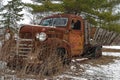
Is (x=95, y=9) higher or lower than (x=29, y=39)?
lower

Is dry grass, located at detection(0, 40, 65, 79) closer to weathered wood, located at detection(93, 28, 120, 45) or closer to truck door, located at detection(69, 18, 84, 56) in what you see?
truck door, located at detection(69, 18, 84, 56)

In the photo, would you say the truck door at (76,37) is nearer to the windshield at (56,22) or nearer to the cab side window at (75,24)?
the cab side window at (75,24)

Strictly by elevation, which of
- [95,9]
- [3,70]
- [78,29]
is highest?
[3,70]

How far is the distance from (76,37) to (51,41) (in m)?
3.66

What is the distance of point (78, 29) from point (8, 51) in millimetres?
6748

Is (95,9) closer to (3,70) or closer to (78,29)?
(78,29)

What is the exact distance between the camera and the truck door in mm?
14328

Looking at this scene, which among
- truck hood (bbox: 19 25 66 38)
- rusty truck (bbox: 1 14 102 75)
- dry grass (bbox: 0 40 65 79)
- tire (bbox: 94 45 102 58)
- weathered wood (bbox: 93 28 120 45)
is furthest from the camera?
weathered wood (bbox: 93 28 120 45)

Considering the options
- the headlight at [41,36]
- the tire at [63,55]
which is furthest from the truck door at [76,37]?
the headlight at [41,36]

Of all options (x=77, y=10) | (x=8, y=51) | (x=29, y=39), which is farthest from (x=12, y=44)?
(x=77, y=10)

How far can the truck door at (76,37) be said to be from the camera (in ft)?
47.0

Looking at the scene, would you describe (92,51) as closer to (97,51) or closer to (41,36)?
(97,51)

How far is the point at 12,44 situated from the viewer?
29.5ft

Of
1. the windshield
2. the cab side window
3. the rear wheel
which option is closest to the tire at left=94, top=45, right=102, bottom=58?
the rear wheel
